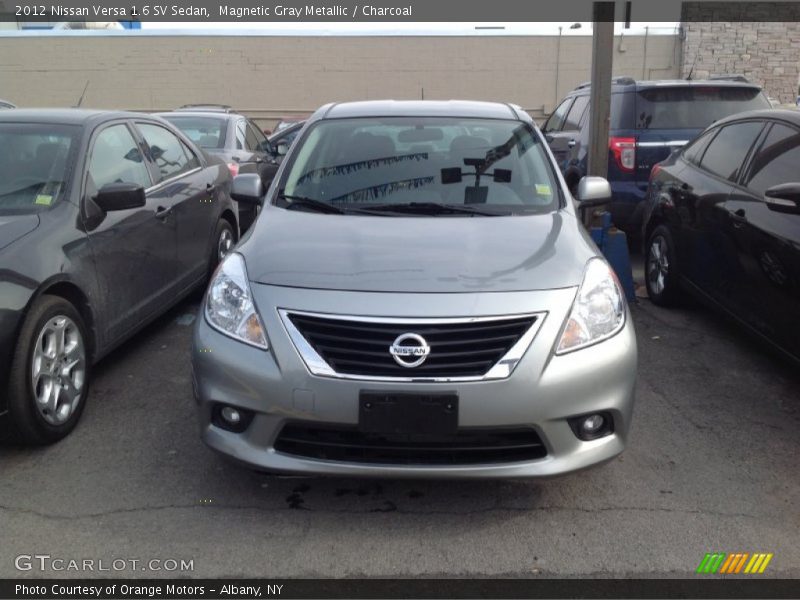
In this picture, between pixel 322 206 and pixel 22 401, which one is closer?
pixel 22 401

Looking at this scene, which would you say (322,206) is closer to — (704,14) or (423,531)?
(423,531)

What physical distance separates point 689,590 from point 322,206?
2444mm

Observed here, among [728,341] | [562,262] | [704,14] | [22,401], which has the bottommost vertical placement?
[728,341]

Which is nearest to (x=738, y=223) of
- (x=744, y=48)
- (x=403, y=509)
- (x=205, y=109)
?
(x=403, y=509)

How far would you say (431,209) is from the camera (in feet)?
12.6

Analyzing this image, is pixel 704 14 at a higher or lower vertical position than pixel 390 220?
higher

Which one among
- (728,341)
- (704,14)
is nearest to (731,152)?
(728,341)

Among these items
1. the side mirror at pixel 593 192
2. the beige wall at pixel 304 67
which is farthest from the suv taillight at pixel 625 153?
the beige wall at pixel 304 67

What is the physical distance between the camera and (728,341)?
17.0ft

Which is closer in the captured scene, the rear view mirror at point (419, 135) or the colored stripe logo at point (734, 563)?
the colored stripe logo at point (734, 563)

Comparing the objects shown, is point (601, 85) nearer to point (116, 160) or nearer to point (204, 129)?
point (116, 160)

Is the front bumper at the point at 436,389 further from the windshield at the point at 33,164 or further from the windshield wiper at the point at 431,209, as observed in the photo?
the windshield at the point at 33,164

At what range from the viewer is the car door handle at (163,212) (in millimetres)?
4808

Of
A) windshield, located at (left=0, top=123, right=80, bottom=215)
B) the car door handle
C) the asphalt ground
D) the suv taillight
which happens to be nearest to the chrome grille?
the asphalt ground
